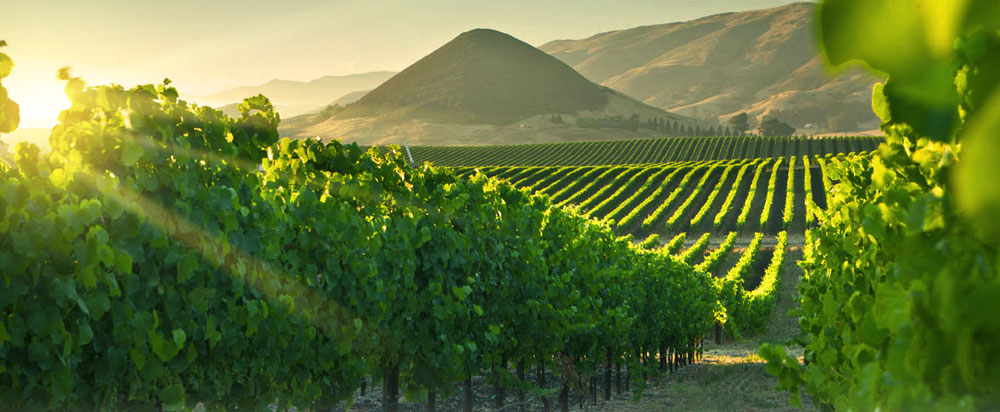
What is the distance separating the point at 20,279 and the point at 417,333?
3811 millimetres

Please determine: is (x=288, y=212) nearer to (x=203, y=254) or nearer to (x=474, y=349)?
(x=203, y=254)

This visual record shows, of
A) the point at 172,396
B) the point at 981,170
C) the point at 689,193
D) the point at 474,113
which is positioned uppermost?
the point at 474,113

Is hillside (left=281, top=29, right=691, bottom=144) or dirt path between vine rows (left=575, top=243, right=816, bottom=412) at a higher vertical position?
hillside (left=281, top=29, right=691, bottom=144)

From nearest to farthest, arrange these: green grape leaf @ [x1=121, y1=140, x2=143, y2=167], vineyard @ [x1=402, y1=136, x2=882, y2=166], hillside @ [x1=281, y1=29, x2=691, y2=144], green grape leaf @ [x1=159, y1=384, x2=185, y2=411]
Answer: green grape leaf @ [x1=121, y1=140, x2=143, y2=167]
green grape leaf @ [x1=159, y1=384, x2=185, y2=411]
vineyard @ [x1=402, y1=136, x2=882, y2=166]
hillside @ [x1=281, y1=29, x2=691, y2=144]

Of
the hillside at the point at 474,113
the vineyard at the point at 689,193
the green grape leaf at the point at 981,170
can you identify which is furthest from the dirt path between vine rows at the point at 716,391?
the hillside at the point at 474,113

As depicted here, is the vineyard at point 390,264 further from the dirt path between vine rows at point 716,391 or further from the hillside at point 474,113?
the hillside at point 474,113

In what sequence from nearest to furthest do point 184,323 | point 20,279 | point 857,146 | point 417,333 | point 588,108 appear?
point 20,279
point 184,323
point 417,333
point 857,146
point 588,108

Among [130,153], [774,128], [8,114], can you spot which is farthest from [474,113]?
[8,114]

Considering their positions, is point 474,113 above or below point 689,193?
above

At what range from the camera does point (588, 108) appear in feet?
591

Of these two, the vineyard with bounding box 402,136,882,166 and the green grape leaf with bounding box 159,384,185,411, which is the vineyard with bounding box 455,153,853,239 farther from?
the green grape leaf with bounding box 159,384,185,411

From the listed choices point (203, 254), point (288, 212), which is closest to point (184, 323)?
point (203, 254)

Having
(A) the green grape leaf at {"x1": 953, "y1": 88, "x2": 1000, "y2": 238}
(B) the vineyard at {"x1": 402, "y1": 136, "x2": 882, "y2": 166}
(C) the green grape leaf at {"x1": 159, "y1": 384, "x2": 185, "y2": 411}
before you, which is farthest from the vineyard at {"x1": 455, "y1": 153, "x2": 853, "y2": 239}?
(A) the green grape leaf at {"x1": 953, "y1": 88, "x2": 1000, "y2": 238}

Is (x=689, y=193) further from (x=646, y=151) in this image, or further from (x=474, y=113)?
(x=474, y=113)
